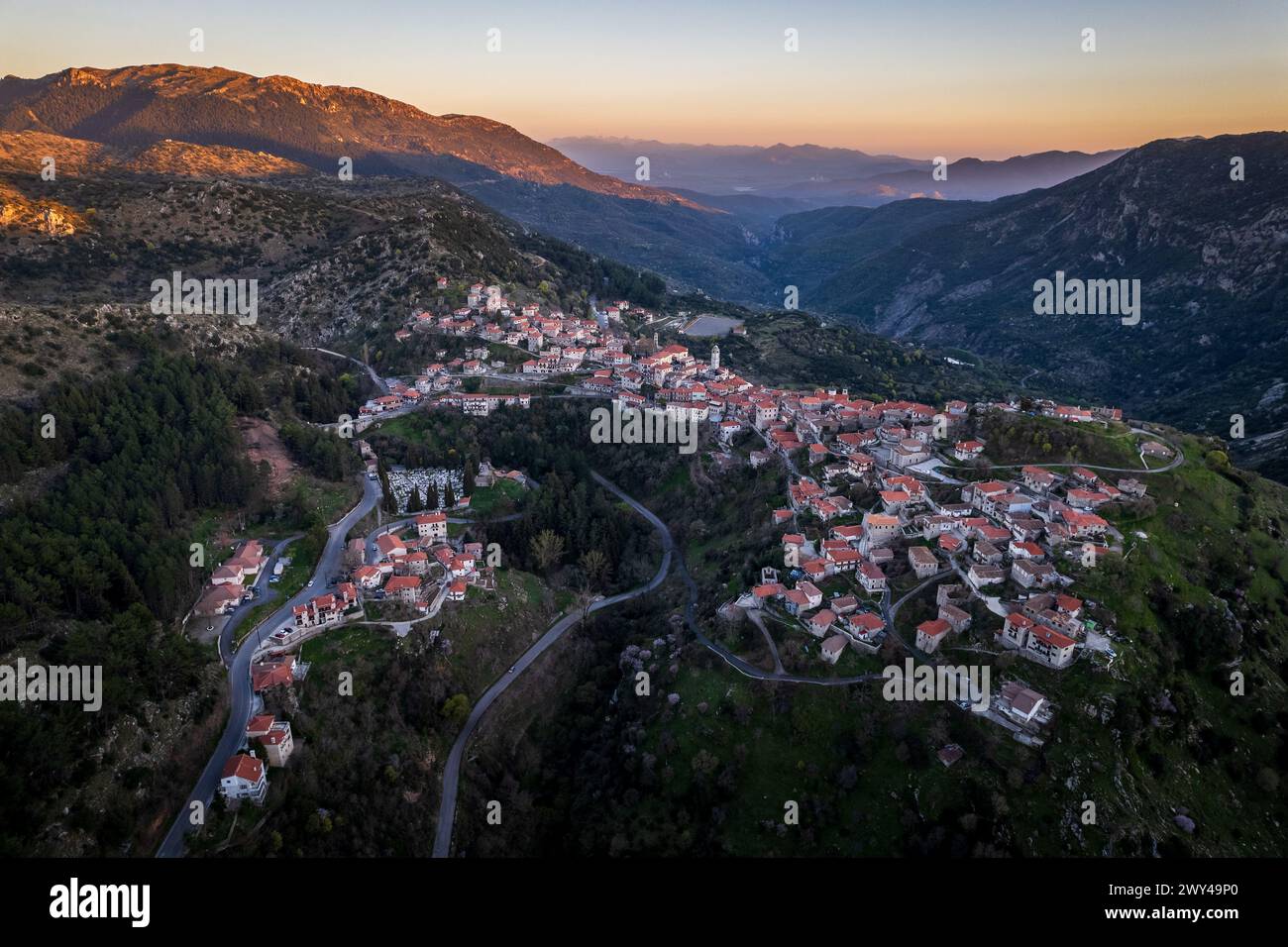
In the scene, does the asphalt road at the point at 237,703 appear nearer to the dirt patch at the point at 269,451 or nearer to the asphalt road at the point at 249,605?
the asphalt road at the point at 249,605

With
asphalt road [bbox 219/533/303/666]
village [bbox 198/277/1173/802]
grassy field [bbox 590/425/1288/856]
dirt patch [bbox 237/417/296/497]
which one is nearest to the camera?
grassy field [bbox 590/425/1288/856]

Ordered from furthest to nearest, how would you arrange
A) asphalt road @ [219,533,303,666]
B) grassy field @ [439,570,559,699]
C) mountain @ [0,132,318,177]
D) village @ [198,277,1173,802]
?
1. mountain @ [0,132,318,177]
2. grassy field @ [439,570,559,699]
3. asphalt road @ [219,533,303,666]
4. village @ [198,277,1173,802]

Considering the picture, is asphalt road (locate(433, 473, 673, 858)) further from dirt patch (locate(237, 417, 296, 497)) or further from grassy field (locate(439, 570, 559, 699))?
dirt patch (locate(237, 417, 296, 497))

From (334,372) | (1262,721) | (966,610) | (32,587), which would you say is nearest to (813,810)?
(966,610)

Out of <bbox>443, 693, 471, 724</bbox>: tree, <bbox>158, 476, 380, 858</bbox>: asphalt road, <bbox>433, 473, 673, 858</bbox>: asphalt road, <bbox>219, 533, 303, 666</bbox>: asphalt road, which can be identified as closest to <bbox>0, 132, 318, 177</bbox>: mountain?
<bbox>219, 533, 303, 666</bbox>: asphalt road

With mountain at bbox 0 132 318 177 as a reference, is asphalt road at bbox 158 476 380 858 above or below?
below
